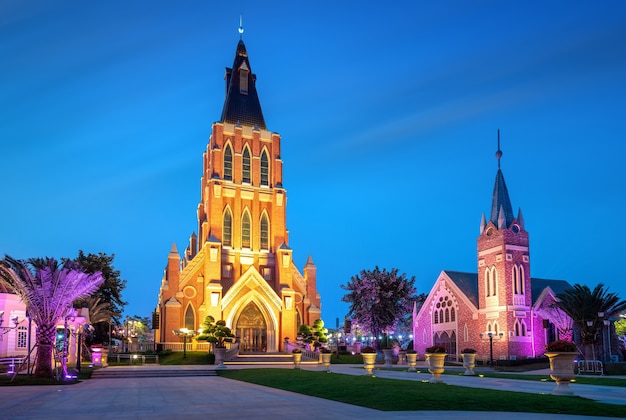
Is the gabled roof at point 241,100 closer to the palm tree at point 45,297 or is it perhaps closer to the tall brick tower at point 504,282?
the tall brick tower at point 504,282

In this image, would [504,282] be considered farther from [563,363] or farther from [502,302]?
[563,363]

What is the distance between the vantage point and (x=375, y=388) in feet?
65.1

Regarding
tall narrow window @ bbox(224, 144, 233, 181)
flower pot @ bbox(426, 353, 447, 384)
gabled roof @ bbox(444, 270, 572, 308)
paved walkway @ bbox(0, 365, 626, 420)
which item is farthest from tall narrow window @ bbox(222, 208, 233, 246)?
paved walkway @ bbox(0, 365, 626, 420)

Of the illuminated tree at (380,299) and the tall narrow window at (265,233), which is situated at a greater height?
the tall narrow window at (265,233)

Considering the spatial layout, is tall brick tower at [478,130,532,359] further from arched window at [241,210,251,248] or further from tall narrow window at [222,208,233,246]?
tall narrow window at [222,208,233,246]

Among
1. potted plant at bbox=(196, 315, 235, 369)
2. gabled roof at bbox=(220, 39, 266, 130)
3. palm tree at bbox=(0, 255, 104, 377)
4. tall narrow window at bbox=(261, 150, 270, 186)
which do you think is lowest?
potted plant at bbox=(196, 315, 235, 369)

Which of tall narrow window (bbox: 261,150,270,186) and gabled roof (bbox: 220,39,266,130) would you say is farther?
gabled roof (bbox: 220,39,266,130)

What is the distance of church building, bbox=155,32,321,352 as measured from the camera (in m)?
60.8

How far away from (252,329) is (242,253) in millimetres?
8304

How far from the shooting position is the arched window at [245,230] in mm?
66000

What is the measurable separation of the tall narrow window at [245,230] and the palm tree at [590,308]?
110 feet

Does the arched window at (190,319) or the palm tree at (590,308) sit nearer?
the palm tree at (590,308)

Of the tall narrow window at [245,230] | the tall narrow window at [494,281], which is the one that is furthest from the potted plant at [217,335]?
the tall narrow window at [494,281]

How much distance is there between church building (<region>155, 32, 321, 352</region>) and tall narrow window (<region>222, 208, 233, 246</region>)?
0.36ft
